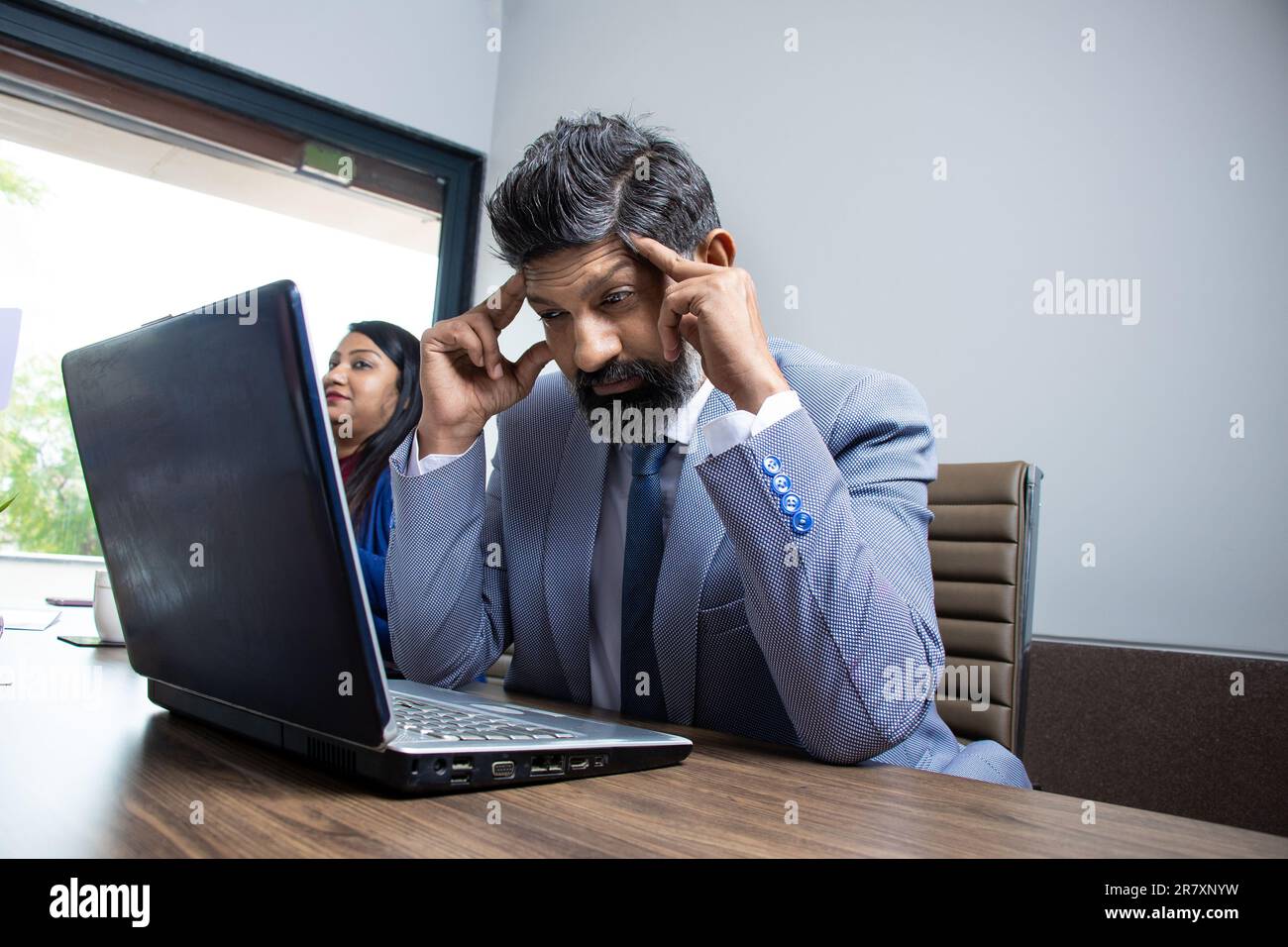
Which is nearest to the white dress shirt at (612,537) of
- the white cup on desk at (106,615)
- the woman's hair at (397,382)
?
the white cup on desk at (106,615)

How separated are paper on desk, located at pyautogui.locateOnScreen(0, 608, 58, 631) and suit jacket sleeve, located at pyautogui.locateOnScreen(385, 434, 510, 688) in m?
0.92

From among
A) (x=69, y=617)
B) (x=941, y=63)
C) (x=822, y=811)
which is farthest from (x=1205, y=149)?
(x=69, y=617)

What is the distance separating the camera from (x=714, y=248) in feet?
4.19

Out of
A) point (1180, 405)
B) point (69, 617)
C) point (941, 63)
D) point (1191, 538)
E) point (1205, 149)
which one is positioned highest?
point (941, 63)

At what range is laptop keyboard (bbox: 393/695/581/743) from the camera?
62 cm

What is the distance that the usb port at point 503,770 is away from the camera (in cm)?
59

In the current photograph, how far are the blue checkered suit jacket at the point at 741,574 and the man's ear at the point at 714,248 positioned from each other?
0.16 m

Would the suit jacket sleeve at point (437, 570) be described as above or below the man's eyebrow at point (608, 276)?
below

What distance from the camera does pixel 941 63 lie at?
231 cm

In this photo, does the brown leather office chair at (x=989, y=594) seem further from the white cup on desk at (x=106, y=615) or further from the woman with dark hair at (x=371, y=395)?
the woman with dark hair at (x=371, y=395)

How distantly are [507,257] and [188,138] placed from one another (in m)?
2.46

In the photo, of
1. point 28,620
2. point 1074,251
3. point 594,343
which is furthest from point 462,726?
point 1074,251
